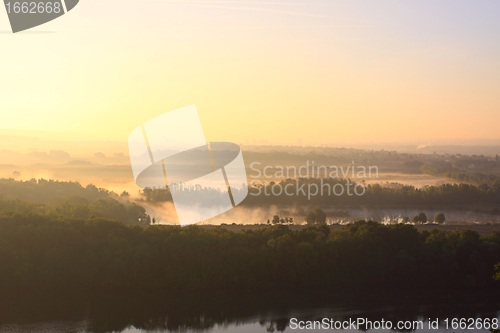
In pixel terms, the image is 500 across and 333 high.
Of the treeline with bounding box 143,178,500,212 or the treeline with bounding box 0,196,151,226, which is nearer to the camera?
the treeline with bounding box 0,196,151,226

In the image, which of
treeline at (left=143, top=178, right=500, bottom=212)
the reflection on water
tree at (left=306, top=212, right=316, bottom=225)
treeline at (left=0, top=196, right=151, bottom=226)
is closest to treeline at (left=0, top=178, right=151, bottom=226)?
treeline at (left=0, top=196, right=151, bottom=226)

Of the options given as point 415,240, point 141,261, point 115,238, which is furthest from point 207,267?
point 415,240

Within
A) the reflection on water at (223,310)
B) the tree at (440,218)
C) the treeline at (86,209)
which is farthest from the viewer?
the tree at (440,218)

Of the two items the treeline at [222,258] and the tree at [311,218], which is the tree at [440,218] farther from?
the treeline at [222,258]

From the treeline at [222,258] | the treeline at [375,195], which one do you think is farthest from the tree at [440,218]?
the treeline at [222,258]

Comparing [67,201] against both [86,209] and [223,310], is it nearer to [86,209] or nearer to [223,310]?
[86,209]

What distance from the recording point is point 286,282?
17719mm

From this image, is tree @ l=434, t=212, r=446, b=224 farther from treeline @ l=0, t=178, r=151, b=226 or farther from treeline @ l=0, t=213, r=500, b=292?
treeline @ l=0, t=178, r=151, b=226

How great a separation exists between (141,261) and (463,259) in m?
13.9

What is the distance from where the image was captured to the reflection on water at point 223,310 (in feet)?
46.9

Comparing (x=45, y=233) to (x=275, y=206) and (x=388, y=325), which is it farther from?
(x=275, y=206)

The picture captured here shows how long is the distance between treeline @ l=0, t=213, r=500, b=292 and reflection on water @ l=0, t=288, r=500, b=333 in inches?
24.9

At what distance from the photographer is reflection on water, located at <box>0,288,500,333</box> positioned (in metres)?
14.3

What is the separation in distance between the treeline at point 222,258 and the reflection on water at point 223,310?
24.9 inches
